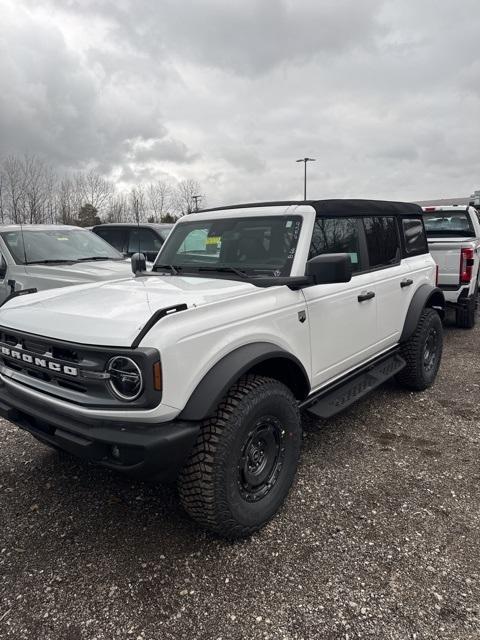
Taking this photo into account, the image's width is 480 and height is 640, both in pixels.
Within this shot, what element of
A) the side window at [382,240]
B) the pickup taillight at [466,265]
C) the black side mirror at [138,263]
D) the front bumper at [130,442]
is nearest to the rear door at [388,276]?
the side window at [382,240]

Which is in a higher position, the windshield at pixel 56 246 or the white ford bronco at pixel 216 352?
the windshield at pixel 56 246

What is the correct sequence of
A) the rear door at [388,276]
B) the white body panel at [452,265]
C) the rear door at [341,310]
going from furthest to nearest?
the white body panel at [452,265]
the rear door at [388,276]
the rear door at [341,310]

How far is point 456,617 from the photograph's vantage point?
199 cm

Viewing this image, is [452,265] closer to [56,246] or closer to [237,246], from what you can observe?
[237,246]

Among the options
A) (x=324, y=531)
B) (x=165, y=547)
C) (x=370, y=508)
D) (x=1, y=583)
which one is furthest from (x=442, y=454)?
(x=1, y=583)

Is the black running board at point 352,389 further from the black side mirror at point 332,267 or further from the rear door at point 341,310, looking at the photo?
the black side mirror at point 332,267

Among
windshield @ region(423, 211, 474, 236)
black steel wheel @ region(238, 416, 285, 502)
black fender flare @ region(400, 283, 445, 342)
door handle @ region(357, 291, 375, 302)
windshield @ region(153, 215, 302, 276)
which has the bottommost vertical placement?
black steel wheel @ region(238, 416, 285, 502)

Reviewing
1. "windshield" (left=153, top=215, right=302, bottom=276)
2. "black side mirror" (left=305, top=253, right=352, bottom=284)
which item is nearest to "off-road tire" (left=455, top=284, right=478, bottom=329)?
"windshield" (left=153, top=215, right=302, bottom=276)

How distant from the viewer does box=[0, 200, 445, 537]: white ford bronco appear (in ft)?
6.79

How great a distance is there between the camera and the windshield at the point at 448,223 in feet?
24.6

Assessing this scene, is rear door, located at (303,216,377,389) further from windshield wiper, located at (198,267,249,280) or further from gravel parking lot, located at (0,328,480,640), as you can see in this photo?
gravel parking lot, located at (0,328,480,640)

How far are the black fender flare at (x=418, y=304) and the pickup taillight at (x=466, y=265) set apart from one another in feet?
6.74

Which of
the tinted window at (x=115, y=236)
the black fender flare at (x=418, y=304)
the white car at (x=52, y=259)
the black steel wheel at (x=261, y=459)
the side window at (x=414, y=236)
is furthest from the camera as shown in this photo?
the tinted window at (x=115, y=236)

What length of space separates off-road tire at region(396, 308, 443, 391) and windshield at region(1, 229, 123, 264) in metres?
4.26
